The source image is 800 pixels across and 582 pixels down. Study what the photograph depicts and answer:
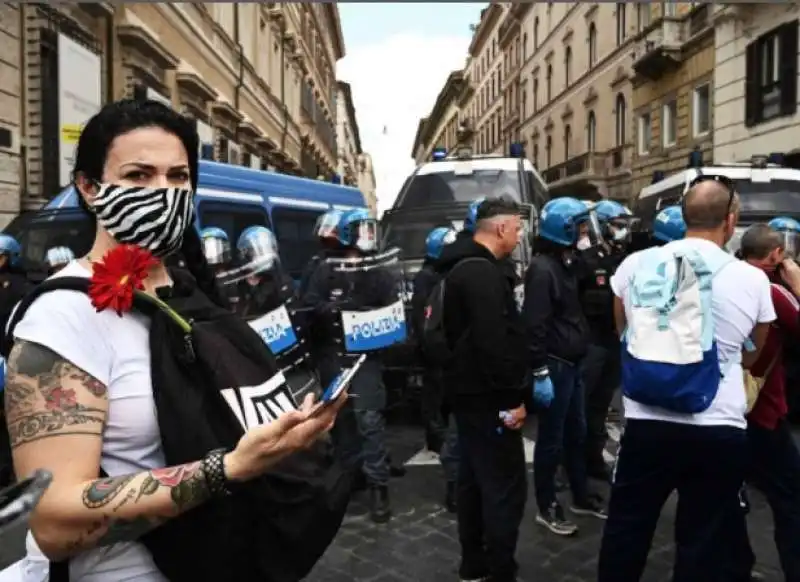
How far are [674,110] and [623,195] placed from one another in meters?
5.69

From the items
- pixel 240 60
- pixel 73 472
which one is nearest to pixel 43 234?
pixel 73 472

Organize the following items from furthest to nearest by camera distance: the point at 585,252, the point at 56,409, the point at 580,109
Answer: the point at 580,109 < the point at 585,252 < the point at 56,409

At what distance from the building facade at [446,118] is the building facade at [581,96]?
25818 millimetres

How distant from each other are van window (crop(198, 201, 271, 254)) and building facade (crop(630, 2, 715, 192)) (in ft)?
52.9

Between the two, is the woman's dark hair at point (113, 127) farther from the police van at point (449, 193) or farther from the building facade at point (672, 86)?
the building facade at point (672, 86)

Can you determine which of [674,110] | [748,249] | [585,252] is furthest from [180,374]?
[674,110]

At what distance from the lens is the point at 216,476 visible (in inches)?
56.0

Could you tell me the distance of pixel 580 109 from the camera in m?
38.1

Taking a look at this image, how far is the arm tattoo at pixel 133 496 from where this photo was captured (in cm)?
141

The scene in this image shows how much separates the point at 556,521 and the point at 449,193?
24.8 feet

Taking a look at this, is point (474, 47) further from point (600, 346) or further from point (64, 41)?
point (600, 346)

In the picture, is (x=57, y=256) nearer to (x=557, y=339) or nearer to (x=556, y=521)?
(x=557, y=339)

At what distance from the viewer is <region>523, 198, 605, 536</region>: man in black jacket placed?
4590 mm

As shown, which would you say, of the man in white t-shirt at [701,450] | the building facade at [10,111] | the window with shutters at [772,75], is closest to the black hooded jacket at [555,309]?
the man in white t-shirt at [701,450]
